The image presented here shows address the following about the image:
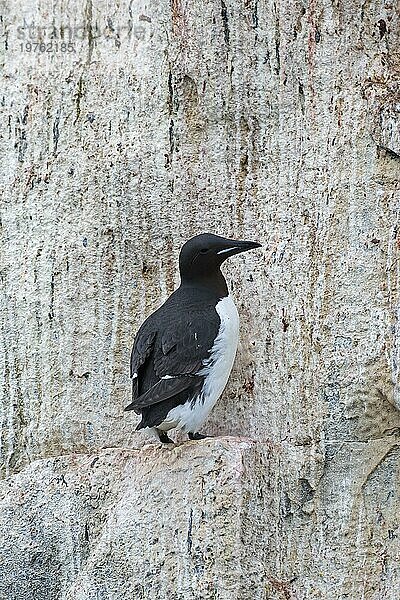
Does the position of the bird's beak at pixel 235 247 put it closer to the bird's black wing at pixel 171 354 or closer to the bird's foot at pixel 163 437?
the bird's black wing at pixel 171 354

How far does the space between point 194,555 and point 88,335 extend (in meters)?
0.81

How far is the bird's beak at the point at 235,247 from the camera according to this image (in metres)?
3.03

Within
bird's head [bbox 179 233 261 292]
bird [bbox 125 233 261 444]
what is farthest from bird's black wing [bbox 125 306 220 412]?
bird's head [bbox 179 233 261 292]

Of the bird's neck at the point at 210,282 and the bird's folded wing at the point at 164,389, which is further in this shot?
the bird's neck at the point at 210,282

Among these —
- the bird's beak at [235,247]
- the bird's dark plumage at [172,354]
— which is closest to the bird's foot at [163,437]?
the bird's dark plumage at [172,354]

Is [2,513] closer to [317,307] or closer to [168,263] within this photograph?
[168,263]

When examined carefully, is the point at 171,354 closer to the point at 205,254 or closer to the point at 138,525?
the point at 205,254

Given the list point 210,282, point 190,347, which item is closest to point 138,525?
point 190,347

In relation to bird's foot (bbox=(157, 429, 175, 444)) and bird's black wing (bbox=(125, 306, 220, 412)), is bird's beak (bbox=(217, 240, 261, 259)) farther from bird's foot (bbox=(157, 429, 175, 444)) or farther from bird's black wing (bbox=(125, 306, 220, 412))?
bird's foot (bbox=(157, 429, 175, 444))

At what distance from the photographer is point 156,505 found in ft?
9.89

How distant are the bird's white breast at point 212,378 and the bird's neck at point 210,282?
0.19 ft

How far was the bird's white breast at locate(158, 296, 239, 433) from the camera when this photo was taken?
9.86ft

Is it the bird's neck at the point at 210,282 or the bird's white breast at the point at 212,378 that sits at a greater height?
the bird's neck at the point at 210,282

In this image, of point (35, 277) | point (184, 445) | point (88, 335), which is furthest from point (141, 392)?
point (35, 277)
